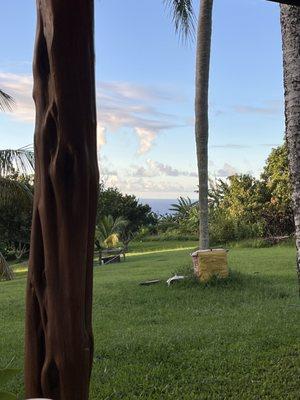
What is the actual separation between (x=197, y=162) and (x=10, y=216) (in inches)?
756

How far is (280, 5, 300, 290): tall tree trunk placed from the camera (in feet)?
11.8

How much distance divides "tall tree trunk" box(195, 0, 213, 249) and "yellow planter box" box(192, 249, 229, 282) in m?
0.65

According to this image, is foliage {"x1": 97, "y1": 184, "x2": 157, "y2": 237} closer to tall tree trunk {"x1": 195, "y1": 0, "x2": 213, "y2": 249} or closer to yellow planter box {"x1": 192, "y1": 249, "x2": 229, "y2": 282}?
tall tree trunk {"x1": 195, "y1": 0, "x2": 213, "y2": 249}

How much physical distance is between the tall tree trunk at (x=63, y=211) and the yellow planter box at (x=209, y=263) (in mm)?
6924

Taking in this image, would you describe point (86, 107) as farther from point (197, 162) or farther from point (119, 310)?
point (197, 162)

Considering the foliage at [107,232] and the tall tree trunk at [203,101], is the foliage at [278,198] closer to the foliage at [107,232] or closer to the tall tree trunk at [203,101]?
the foliage at [107,232]

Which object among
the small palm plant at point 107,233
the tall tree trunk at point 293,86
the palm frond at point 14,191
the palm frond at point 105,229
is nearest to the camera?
the tall tree trunk at point 293,86

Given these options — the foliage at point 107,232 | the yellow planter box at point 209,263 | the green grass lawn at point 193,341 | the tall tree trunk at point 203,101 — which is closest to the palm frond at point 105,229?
the foliage at point 107,232

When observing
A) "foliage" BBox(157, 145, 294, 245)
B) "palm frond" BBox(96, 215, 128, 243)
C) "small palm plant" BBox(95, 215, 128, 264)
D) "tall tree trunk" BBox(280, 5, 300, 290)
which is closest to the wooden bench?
"small palm plant" BBox(95, 215, 128, 264)

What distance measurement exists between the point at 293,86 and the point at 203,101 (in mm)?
5557

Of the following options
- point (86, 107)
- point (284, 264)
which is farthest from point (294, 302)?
point (86, 107)

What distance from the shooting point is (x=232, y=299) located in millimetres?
7613

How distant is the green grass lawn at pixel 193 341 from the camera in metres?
3.83

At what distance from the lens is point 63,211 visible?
184 cm
